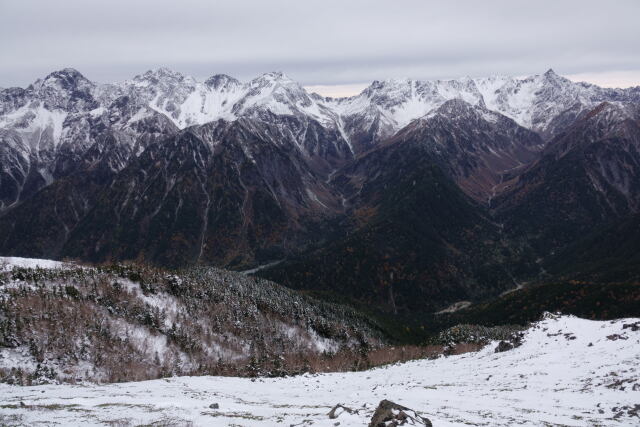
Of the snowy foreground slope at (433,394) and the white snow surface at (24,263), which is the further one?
the white snow surface at (24,263)

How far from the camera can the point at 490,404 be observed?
4378 cm

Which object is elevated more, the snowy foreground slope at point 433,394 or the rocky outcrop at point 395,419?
the rocky outcrop at point 395,419

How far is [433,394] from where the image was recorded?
50500mm

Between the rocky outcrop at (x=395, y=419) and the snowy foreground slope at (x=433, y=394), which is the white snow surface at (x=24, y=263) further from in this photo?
the rocky outcrop at (x=395, y=419)

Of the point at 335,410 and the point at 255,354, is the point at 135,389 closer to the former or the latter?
the point at 335,410

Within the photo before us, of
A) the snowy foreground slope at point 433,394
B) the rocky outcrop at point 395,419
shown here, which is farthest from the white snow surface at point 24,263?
the rocky outcrop at point 395,419

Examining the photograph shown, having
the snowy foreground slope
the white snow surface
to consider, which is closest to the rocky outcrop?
the snowy foreground slope

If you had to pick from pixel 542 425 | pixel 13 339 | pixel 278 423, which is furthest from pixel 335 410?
pixel 13 339

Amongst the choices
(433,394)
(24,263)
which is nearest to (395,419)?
(433,394)

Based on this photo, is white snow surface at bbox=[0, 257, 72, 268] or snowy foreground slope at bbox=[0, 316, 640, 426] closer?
snowy foreground slope at bbox=[0, 316, 640, 426]

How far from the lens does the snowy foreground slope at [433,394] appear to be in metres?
37.5

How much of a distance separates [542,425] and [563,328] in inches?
1723

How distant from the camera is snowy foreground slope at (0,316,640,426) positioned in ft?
123

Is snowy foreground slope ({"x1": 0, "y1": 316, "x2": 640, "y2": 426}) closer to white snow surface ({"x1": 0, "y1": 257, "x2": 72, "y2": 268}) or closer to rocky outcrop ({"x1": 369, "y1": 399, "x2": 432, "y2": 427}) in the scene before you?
rocky outcrop ({"x1": 369, "y1": 399, "x2": 432, "y2": 427})
